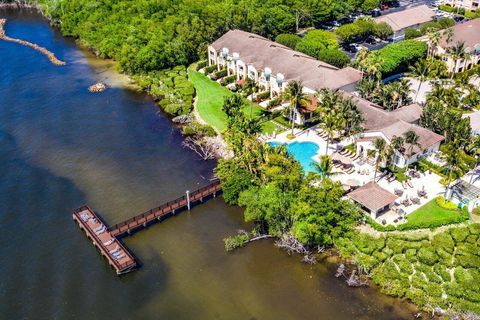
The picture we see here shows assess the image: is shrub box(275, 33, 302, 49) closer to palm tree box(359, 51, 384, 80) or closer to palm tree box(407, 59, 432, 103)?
palm tree box(359, 51, 384, 80)

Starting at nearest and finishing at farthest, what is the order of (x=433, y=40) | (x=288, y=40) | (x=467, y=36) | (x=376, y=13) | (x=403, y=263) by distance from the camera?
(x=403, y=263) → (x=433, y=40) → (x=467, y=36) → (x=288, y=40) → (x=376, y=13)

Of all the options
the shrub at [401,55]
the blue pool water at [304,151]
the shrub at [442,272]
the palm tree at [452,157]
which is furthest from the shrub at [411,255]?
the shrub at [401,55]

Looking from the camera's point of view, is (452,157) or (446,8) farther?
(446,8)

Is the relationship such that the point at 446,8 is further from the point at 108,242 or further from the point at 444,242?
the point at 108,242

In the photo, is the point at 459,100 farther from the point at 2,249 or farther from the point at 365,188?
the point at 2,249

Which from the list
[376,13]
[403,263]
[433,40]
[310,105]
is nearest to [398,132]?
[310,105]

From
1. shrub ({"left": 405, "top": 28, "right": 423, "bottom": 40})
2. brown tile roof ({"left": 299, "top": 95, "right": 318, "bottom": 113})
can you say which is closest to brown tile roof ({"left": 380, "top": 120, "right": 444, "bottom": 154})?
brown tile roof ({"left": 299, "top": 95, "right": 318, "bottom": 113})

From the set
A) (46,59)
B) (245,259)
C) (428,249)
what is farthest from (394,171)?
(46,59)
